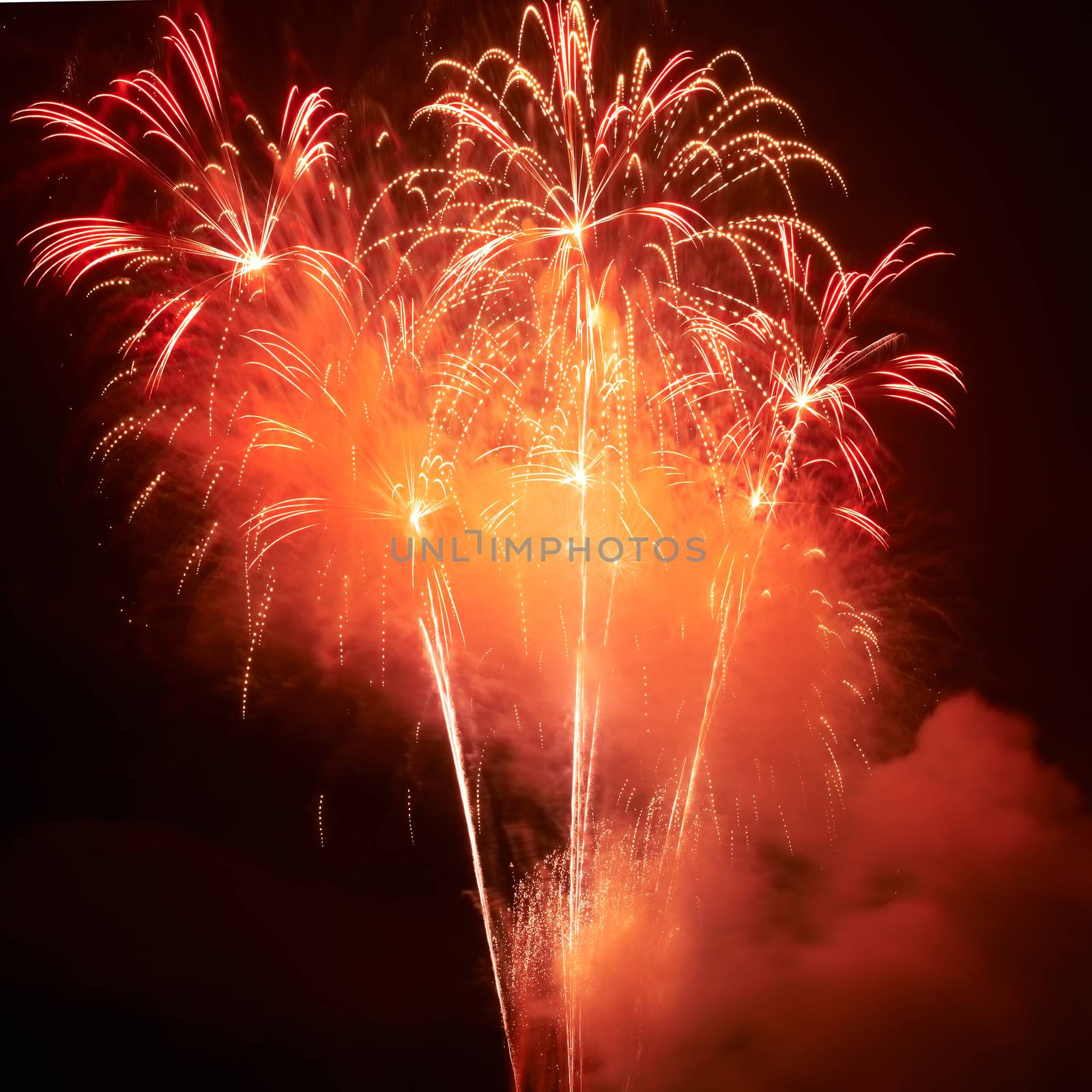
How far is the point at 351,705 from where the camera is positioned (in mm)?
4711

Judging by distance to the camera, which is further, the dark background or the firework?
the dark background

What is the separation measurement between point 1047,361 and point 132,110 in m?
5.81

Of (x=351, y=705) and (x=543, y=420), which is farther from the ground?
(x=543, y=420)

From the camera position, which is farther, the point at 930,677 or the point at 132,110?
the point at 930,677

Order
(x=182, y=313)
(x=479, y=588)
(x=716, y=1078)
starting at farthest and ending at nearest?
(x=716, y=1078)
(x=479, y=588)
(x=182, y=313)

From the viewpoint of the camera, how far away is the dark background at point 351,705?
181 inches

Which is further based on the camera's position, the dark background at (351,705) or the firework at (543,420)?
the dark background at (351,705)

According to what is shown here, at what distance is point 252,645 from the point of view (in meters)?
4.59

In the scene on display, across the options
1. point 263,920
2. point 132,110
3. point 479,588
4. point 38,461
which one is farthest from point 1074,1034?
point 132,110

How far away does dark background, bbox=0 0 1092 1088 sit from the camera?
181 inches

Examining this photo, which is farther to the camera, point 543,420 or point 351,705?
point 351,705

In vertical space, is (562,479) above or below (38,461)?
below

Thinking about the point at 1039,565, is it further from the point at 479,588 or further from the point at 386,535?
the point at 386,535

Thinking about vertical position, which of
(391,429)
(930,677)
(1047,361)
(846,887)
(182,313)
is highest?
(182,313)
